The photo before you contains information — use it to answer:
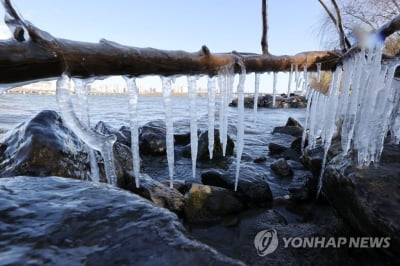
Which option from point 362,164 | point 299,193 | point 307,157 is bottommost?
point 299,193

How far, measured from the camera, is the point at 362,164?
3.87m

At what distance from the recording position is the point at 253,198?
546 centimetres

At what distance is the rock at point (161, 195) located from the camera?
470 cm

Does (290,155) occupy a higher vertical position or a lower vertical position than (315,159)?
lower

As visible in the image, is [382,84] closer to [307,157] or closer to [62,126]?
[307,157]

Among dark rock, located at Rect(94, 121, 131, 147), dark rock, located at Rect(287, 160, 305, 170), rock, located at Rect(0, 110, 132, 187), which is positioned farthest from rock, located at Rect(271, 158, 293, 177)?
dark rock, located at Rect(94, 121, 131, 147)

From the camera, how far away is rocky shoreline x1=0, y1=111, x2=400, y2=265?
11.1ft

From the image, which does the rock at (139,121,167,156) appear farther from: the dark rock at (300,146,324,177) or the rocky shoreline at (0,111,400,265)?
the dark rock at (300,146,324,177)

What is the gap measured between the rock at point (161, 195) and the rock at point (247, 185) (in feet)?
4.39

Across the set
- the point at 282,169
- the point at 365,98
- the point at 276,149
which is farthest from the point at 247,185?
the point at 276,149

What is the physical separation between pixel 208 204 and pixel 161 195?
974mm

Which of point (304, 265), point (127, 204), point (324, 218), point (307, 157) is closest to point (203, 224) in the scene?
point (304, 265)

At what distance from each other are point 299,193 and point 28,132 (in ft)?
19.8

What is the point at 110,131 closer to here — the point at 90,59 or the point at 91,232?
the point at 91,232
